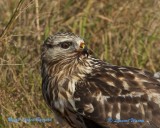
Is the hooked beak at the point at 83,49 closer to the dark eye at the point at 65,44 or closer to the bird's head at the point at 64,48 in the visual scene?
the bird's head at the point at 64,48

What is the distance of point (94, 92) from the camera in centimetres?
609

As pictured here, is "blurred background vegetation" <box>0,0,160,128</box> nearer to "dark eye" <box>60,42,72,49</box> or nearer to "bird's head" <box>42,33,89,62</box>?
"bird's head" <box>42,33,89,62</box>

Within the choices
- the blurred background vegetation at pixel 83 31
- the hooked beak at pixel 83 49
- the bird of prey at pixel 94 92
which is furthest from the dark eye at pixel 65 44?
the blurred background vegetation at pixel 83 31

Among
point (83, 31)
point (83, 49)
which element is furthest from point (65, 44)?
point (83, 31)

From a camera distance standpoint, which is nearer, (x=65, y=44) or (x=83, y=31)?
(x=65, y=44)

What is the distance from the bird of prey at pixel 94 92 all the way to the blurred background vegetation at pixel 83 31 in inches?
29.1

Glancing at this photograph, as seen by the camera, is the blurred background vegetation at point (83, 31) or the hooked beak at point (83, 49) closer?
the hooked beak at point (83, 49)

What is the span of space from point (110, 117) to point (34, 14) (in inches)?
96.3

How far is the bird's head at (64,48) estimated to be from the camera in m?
6.17

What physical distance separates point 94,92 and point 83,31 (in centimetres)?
204

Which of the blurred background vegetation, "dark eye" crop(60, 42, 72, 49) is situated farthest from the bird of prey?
the blurred background vegetation

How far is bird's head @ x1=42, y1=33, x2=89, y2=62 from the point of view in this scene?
6168 mm

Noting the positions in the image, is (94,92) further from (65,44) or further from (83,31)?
(83,31)

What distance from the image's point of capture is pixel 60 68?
20.7ft
